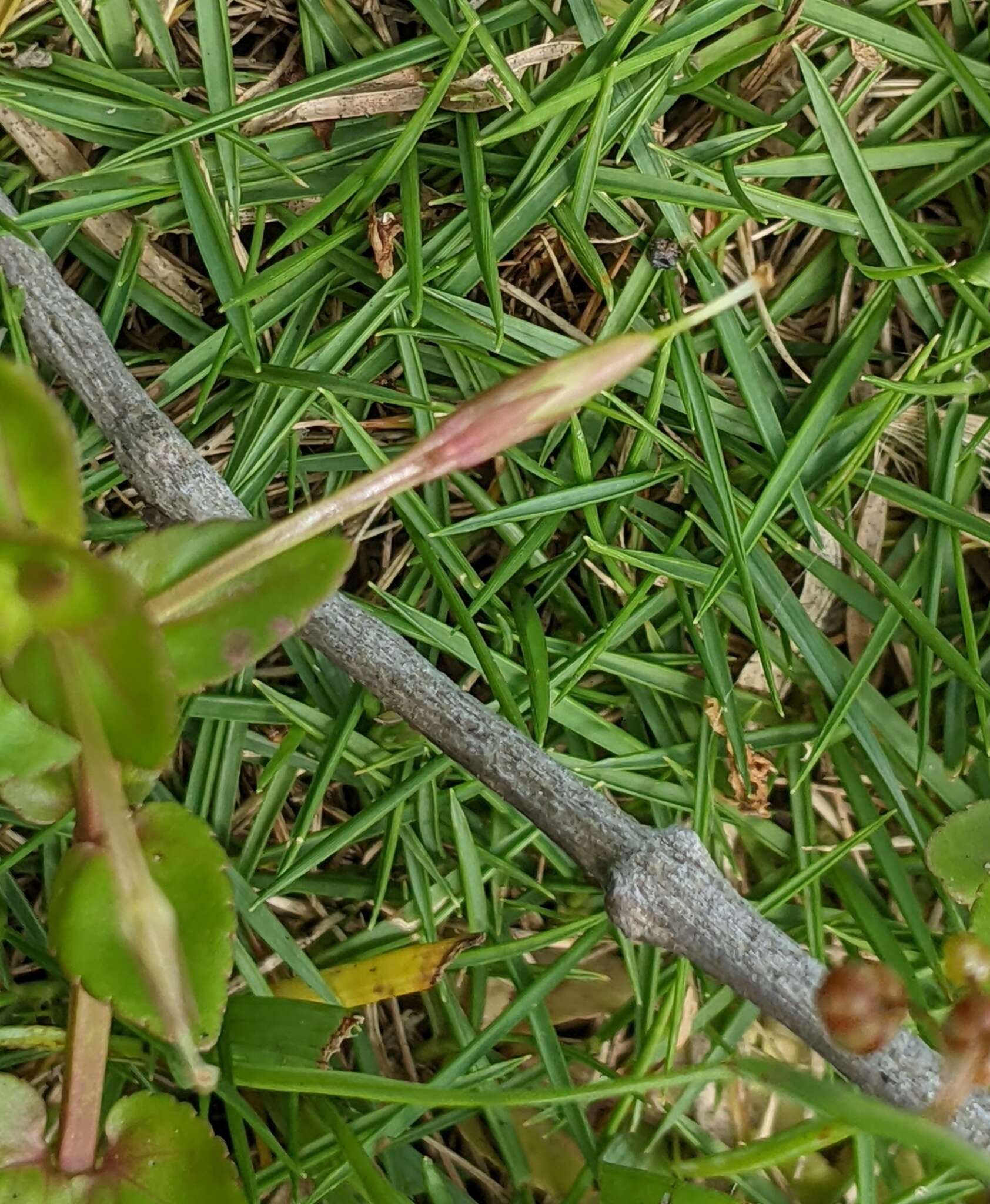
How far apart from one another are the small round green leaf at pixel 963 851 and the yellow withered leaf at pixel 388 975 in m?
0.46

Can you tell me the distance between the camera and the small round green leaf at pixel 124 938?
704 mm

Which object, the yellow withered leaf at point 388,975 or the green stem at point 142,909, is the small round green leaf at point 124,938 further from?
the yellow withered leaf at point 388,975

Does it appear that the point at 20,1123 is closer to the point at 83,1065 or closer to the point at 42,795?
the point at 83,1065

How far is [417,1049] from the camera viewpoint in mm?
1113

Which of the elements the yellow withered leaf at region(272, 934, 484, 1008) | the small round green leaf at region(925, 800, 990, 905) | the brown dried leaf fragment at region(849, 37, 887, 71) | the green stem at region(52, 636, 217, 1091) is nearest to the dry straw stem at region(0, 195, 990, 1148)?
the small round green leaf at region(925, 800, 990, 905)

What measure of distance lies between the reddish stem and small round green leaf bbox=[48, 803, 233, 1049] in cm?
5

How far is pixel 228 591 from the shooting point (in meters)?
0.71

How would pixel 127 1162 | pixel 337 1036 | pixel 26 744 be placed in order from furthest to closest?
pixel 337 1036 < pixel 127 1162 < pixel 26 744

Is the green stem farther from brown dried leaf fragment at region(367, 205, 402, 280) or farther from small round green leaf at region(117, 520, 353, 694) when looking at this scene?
brown dried leaf fragment at region(367, 205, 402, 280)

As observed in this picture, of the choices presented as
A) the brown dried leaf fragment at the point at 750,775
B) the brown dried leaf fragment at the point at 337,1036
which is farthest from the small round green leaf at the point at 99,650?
the brown dried leaf fragment at the point at 750,775

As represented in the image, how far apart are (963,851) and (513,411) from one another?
2.02 feet

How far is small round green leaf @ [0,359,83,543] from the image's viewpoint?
583mm

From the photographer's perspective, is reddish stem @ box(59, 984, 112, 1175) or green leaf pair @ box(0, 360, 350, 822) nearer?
green leaf pair @ box(0, 360, 350, 822)

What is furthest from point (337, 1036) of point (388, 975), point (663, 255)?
point (663, 255)
